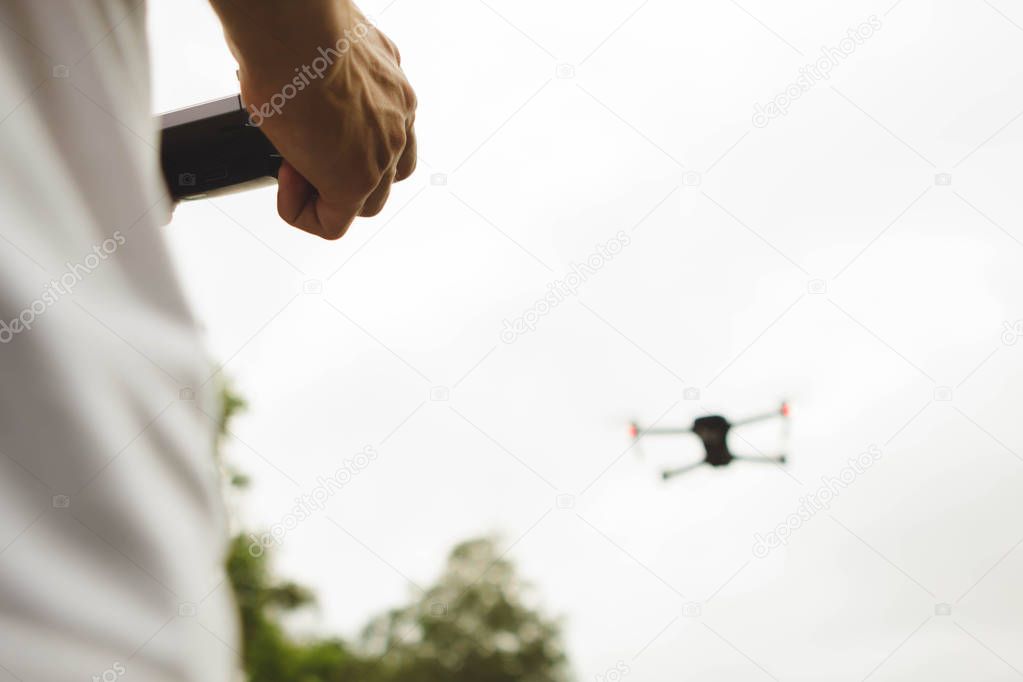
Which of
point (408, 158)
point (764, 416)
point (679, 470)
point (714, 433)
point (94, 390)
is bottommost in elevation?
point (94, 390)

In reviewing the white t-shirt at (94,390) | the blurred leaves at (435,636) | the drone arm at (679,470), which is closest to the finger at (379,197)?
the white t-shirt at (94,390)

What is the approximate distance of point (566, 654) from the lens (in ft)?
94.1

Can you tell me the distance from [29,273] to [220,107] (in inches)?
31.8

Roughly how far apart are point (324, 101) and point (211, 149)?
38 centimetres

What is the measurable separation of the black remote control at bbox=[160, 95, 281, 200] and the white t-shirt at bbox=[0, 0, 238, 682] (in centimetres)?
43

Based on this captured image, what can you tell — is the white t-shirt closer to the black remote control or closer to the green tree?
the black remote control

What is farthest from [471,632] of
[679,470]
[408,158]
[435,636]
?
[408,158]

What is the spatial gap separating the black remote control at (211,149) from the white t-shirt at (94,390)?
0.43 metres

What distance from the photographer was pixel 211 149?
134 centimetres

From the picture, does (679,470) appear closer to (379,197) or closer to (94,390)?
(379,197)

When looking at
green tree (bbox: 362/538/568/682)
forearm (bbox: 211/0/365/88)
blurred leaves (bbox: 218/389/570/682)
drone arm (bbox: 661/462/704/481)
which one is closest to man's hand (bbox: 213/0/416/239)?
forearm (bbox: 211/0/365/88)

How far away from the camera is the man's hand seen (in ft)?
3.13

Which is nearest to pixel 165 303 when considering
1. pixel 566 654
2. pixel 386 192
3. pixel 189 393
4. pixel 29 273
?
pixel 189 393

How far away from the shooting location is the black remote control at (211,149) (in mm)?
1312
